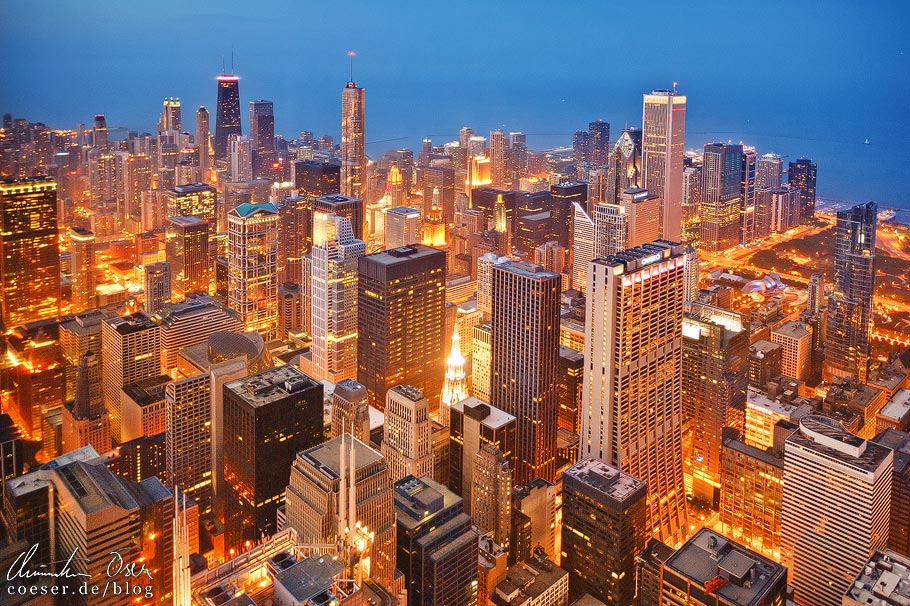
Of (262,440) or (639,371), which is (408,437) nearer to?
(262,440)

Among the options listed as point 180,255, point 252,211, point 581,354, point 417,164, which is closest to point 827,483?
point 581,354

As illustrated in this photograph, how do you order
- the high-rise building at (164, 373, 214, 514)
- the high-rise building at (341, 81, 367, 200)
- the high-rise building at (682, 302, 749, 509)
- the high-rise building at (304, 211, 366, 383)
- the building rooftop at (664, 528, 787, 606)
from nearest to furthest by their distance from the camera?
the building rooftop at (664, 528, 787, 606) < the high-rise building at (164, 373, 214, 514) < the high-rise building at (682, 302, 749, 509) < the high-rise building at (304, 211, 366, 383) < the high-rise building at (341, 81, 367, 200)

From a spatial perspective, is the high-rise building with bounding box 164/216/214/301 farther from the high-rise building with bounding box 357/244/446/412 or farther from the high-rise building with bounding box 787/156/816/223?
the high-rise building with bounding box 787/156/816/223

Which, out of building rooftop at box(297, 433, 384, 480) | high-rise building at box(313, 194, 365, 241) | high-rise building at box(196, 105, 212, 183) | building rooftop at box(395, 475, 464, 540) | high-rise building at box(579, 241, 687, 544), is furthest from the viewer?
high-rise building at box(196, 105, 212, 183)

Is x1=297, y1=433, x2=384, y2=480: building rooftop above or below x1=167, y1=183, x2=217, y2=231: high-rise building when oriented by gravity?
below

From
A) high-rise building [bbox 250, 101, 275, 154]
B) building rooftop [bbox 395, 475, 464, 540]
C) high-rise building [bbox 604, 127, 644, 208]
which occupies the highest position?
high-rise building [bbox 250, 101, 275, 154]

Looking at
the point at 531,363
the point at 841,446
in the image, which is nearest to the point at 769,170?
the point at 531,363

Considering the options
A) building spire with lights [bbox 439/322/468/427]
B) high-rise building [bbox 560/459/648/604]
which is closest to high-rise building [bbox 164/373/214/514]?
building spire with lights [bbox 439/322/468/427]
